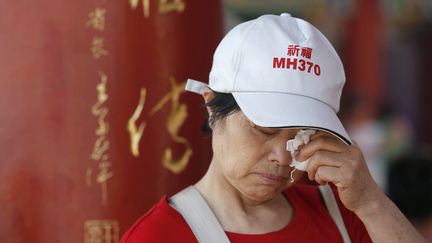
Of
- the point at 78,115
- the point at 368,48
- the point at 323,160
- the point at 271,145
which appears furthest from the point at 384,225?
the point at 368,48

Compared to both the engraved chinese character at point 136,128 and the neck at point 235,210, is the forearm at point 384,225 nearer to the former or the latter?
the neck at point 235,210

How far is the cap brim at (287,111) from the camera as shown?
1.76 m

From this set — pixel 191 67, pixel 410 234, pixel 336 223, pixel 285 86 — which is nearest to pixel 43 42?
pixel 191 67

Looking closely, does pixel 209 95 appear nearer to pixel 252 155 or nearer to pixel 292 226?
pixel 252 155

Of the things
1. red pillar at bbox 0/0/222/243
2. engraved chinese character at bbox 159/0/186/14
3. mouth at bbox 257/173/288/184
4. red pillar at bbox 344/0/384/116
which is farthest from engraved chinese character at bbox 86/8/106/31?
red pillar at bbox 344/0/384/116

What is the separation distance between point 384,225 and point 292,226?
0.23 meters

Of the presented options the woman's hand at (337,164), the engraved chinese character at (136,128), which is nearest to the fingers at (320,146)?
the woman's hand at (337,164)

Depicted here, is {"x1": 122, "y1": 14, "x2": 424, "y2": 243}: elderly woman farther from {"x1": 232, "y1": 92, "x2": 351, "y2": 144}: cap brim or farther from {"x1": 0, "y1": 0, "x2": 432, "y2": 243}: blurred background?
{"x1": 0, "y1": 0, "x2": 432, "y2": 243}: blurred background

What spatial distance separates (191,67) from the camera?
2492mm

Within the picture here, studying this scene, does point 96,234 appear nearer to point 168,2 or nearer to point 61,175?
point 61,175

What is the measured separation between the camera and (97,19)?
7.61ft

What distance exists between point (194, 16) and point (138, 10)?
0.20 meters

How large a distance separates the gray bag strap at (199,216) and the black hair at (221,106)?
19 centimetres

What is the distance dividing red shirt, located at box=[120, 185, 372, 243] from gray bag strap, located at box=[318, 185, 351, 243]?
0.01 metres
